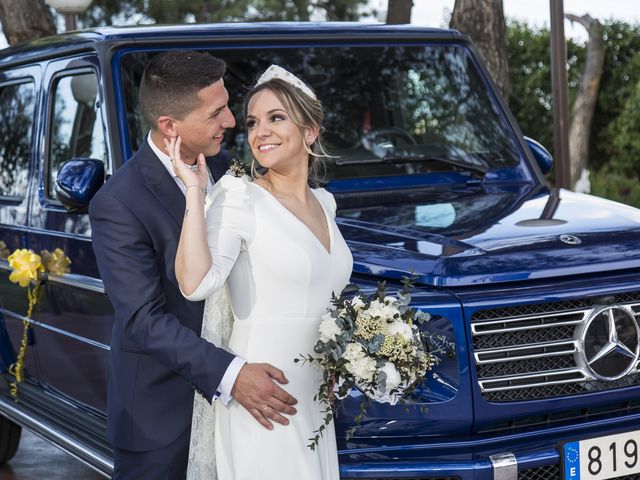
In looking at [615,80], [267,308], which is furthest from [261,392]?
[615,80]

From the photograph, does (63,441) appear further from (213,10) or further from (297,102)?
(213,10)

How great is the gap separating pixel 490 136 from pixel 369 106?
54 cm

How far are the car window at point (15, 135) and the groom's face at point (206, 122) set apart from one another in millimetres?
2172

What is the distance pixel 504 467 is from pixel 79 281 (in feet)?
6.43

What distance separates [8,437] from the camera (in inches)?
242

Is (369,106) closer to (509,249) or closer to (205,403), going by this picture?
(509,249)

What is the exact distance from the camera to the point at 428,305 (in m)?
3.56

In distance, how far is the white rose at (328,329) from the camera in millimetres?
3105

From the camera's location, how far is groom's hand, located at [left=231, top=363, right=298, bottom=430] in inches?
121

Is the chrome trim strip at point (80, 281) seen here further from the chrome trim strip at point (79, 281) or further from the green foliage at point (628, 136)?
the green foliage at point (628, 136)

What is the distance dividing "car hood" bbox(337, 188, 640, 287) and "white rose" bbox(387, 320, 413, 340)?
50 cm

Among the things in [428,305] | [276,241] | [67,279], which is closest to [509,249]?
[428,305]

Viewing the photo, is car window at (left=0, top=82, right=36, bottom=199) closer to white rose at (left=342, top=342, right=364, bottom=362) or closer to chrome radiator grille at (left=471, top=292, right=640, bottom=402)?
chrome radiator grille at (left=471, top=292, right=640, bottom=402)

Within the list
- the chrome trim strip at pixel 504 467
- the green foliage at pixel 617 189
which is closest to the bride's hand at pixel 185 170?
the chrome trim strip at pixel 504 467
